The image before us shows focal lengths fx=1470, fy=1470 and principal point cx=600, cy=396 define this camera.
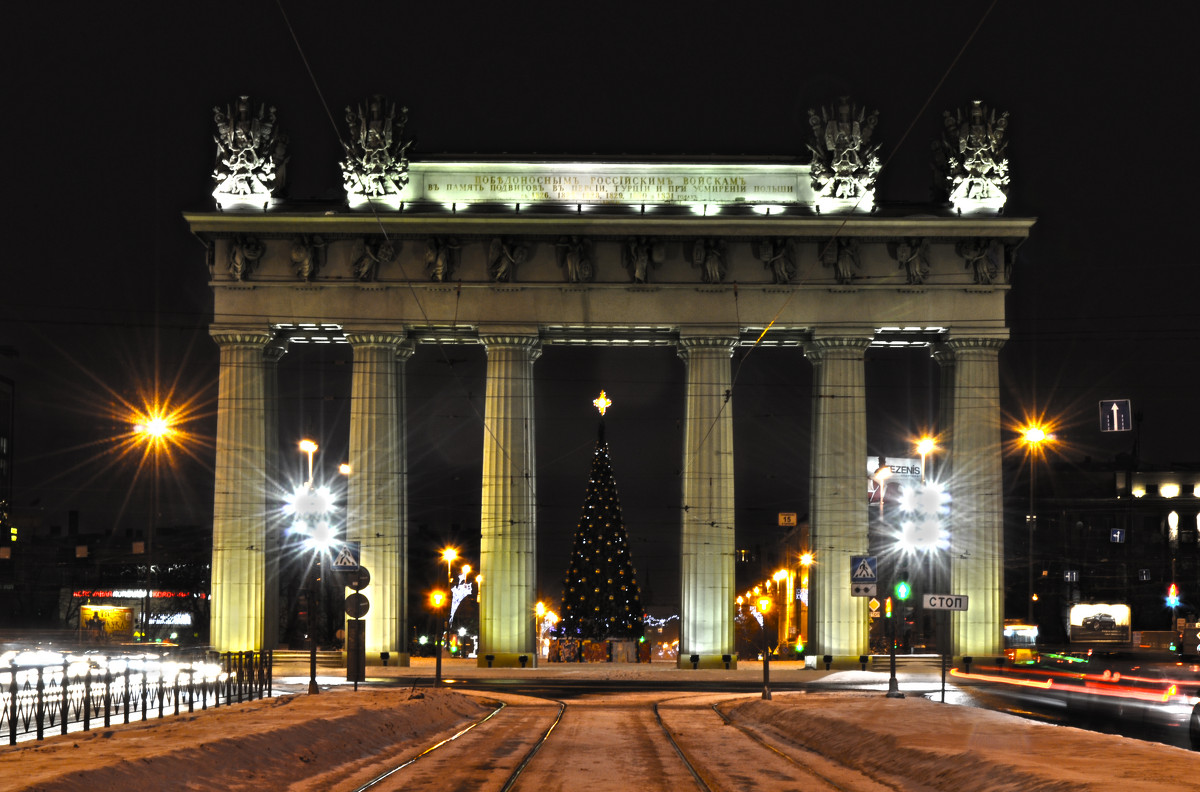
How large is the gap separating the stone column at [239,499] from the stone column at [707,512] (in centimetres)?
1620

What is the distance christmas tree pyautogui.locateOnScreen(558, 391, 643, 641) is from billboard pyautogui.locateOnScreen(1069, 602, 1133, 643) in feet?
106

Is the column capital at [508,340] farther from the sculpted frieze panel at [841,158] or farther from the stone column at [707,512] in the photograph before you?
the sculpted frieze panel at [841,158]

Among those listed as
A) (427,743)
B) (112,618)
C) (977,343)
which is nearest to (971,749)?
(427,743)

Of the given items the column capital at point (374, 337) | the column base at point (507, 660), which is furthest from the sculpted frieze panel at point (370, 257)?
the column base at point (507, 660)

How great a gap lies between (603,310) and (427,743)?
3285 centimetres

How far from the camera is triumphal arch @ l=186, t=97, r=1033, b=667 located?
5544 centimetres

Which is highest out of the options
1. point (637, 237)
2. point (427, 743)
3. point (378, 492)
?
point (637, 237)

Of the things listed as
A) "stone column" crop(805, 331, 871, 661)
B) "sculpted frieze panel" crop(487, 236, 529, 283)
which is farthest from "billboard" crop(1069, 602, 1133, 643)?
"sculpted frieze panel" crop(487, 236, 529, 283)

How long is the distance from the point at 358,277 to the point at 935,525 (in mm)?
23362

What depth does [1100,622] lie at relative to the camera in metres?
86.3

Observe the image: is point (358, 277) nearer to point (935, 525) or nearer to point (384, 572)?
point (384, 572)

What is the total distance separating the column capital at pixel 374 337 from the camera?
55875mm

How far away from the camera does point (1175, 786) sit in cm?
1504

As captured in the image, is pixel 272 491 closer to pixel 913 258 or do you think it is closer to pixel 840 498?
pixel 840 498
